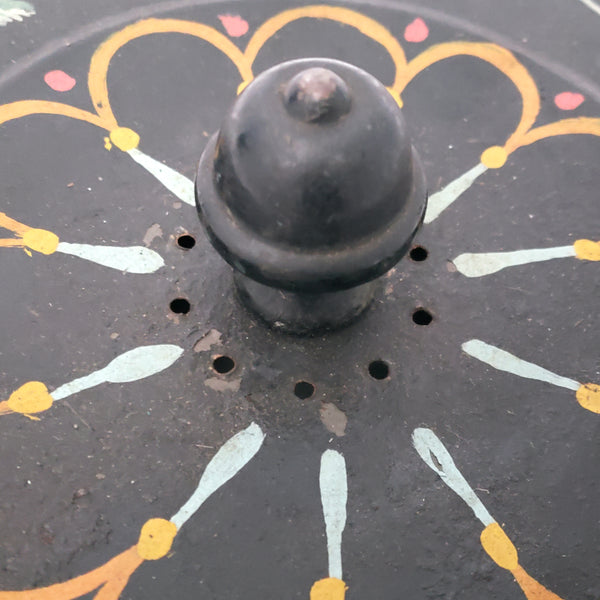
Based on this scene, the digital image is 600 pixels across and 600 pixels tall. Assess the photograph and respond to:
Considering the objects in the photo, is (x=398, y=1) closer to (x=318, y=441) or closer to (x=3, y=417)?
(x=318, y=441)

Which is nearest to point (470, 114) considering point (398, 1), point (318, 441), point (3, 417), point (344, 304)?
point (398, 1)

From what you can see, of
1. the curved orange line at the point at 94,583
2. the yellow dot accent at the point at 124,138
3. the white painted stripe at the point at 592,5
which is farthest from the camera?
the white painted stripe at the point at 592,5

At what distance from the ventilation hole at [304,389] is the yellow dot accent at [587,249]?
365mm

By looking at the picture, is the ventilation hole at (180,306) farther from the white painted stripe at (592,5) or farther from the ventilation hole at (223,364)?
the white painted stripe at (592,5)

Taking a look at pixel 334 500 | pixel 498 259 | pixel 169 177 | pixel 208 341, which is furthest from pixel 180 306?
pixel 498 259

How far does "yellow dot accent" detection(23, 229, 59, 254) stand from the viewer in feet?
2.88

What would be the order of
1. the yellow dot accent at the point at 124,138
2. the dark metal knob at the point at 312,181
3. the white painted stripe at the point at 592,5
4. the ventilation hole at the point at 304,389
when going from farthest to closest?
the white painted stripe at the point at 592,5 → the yellow dot accent at the point at 124,138 → the ventilation hole at the point at 304,389 → the dark metal knob at the point at 312,181

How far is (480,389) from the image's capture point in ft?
2.74

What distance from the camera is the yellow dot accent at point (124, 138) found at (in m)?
0.94

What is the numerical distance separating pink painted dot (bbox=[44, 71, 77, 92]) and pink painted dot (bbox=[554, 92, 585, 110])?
0.64 m

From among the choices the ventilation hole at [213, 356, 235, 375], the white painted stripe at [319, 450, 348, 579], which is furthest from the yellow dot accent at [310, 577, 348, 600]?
the ventilation hole at [213, 356, 235, 375]

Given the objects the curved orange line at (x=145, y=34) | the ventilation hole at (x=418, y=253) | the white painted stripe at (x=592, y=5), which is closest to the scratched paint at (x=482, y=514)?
the ventilation hole at (x=418, y=253)

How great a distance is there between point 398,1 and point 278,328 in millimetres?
525

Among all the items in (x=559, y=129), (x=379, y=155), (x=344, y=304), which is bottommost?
(x=344, y=304)
